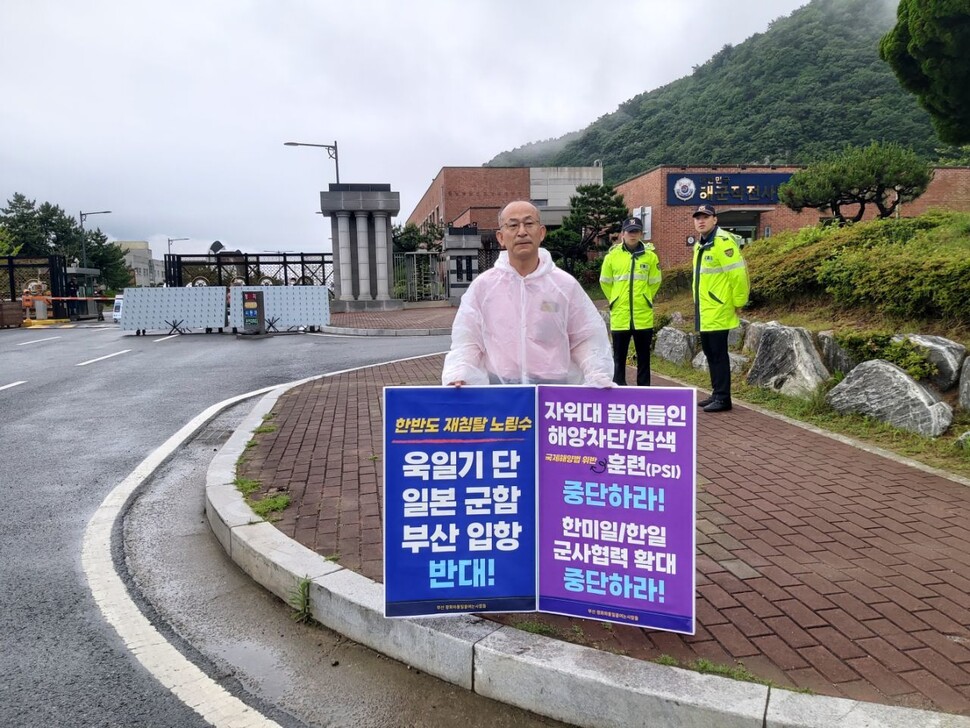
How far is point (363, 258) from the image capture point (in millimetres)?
27469

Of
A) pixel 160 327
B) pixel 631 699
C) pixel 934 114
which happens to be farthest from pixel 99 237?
pixel 631 699

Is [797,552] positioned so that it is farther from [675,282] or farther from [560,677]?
[675,282]

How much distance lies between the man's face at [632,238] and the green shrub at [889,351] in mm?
2187

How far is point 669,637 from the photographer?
2.90 m

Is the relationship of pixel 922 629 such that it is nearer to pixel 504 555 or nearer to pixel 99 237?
pixel 504 555

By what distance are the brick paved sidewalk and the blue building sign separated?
26.1 meters

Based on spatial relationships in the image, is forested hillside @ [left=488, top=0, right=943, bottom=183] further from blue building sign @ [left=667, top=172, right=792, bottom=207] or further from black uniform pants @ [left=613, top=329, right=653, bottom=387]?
black uniform pants @ [left=613, top=329, right=653, bottom=387]

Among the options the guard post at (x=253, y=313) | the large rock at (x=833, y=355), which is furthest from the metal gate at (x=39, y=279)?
the large rock at (x=833, y=355)

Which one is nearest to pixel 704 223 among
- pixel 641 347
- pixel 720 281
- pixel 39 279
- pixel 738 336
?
pixel 720 281

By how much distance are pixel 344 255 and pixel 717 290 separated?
22256mm

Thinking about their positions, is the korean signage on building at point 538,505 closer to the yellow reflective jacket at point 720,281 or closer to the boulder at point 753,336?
the yellow reflective jacket at point 720,281

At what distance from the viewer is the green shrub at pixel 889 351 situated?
19.6 feet

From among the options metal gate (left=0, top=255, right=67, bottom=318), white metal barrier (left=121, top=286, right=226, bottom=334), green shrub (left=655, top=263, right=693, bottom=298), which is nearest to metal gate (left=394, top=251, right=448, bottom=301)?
white metal barrier (left=121, top=286, right=226, bottom=334)

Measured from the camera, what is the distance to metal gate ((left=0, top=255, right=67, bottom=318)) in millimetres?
27375
